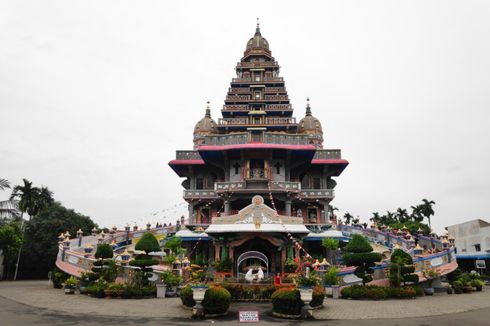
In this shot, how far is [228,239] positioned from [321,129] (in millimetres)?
27144

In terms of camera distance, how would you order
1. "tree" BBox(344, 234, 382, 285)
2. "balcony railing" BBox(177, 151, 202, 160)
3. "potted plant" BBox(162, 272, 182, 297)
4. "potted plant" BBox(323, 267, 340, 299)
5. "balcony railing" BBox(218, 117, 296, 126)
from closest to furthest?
"tree" BBox(344, 234, 382, 285), "potted plant" BBox(323, 267, 340, 299), "potted plant" BBox(162, 272, 182, 297), "balcony railing" BBox(177, 151, 202, 160), "balcony railing" BBox(218, 117, 296, 126)

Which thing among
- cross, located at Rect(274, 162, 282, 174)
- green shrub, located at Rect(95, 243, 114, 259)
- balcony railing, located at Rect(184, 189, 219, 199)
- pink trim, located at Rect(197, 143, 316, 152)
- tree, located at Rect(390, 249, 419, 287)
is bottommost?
tree, located at Rect(390, 249, 419, 287)

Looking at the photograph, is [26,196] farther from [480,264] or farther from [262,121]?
[480,264]

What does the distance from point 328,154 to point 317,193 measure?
534 cm

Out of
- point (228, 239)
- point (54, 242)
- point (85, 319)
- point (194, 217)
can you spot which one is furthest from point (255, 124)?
point (85, 319)

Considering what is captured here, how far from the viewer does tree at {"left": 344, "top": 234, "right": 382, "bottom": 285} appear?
21203 mm

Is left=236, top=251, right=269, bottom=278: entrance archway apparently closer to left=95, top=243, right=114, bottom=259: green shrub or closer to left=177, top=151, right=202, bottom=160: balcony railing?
left=95, top=243, right=114, bottom=259: green shrub

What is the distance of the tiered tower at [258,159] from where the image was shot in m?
37.8

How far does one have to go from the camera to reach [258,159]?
38875mm

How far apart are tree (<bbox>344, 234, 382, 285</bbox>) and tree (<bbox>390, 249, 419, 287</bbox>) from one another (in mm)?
1205

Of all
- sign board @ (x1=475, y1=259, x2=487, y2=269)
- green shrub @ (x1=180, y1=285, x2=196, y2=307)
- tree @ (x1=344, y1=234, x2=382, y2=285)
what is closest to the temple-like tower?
tree @ (x1=344, y1=234, x2=382, y2=285)

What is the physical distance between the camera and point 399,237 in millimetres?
32125

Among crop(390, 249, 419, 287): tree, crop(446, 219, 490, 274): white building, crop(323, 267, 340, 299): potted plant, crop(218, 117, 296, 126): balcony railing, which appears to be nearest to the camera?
crop(390, 249, 419, 287): tree

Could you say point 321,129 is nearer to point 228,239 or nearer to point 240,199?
point 240,199
